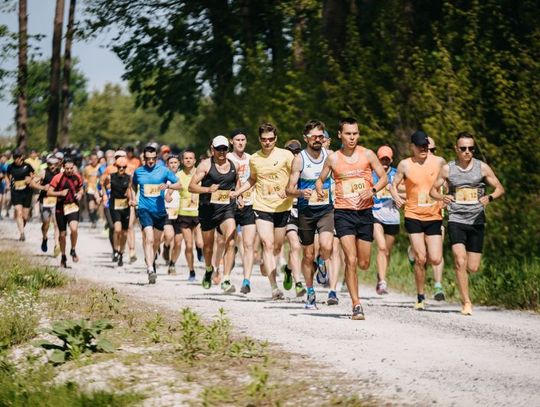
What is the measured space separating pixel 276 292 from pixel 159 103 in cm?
2851

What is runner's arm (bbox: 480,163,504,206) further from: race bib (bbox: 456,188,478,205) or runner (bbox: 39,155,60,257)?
runner (bbox: 39,155,60,257)

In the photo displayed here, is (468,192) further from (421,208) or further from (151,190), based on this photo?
(151,190)

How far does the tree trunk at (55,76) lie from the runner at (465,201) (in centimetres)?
3398

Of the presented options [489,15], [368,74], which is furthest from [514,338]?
[368,74]

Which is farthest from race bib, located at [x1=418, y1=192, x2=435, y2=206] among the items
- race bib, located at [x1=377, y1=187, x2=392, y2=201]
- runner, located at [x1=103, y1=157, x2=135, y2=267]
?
runner, located at [x1=103, y1=157, x2=135, y2=267]

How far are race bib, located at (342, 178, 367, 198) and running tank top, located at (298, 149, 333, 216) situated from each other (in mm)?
977

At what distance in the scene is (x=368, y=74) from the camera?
24.0 meters

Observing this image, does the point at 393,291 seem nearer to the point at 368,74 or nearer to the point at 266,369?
the point at 368,74

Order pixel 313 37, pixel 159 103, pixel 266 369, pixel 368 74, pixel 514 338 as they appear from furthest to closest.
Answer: pixel 159 103
pixel 313 37
pixel 368 74
pixel 514 338
pixel 266 369

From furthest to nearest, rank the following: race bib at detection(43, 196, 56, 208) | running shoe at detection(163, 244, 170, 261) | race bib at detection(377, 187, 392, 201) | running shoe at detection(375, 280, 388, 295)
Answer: race bib at detection(43, 196, 56, 208)
running shoe at detection(163, 244, 170, 261)
race bib at detection(377, 187, 392, 201)
running shoe at detection(375, 280, 388, 295)

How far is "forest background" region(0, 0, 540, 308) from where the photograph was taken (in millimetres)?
17125

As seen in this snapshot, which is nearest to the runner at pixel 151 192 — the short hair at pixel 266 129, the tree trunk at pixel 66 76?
the short hair at pixel 266 129

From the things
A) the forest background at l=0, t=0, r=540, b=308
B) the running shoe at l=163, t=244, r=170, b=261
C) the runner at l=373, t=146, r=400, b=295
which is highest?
the forest background at l=0, t=0, r=540, b=308

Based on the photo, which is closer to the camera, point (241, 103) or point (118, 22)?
point (241, 103)
